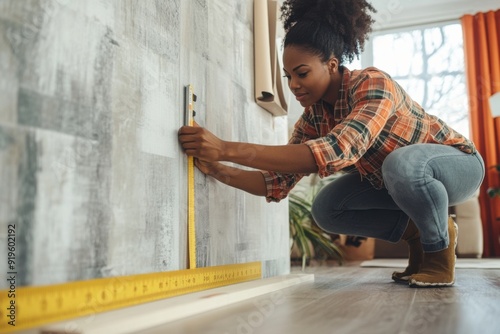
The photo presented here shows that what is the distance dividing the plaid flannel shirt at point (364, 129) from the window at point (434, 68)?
3.74 metres

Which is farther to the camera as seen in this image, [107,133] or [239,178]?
[239,178]

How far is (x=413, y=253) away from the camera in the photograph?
6.03 ft

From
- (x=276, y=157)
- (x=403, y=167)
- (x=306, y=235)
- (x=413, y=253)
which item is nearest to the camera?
(x=276, y=157)

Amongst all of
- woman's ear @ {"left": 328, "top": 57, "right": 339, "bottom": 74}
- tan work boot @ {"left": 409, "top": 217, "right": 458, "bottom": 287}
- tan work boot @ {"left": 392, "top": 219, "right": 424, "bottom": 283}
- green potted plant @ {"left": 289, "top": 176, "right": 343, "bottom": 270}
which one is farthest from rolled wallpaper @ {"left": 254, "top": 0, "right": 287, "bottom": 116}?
green potted plant @ {"left": 289, "top": 176, "right": 343, "bottom": 270}

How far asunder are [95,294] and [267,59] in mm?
1240

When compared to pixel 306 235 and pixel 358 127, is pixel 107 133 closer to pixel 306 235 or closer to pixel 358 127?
pixel 358 127

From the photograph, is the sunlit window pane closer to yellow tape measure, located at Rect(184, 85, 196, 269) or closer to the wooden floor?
the wooden floor

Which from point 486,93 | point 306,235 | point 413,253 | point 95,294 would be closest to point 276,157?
point 95,294

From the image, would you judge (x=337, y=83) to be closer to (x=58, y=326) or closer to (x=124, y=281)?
(x=124, y=281)

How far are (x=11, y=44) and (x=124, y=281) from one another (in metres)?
0.52

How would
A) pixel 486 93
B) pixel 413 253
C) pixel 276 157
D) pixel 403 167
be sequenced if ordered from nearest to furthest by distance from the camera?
pixel 276 157
pixel 403 167
pixel 413 253
pixel 486 93

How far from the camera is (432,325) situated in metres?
0.89

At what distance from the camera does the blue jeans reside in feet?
4.96

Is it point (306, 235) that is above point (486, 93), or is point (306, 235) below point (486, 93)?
below
